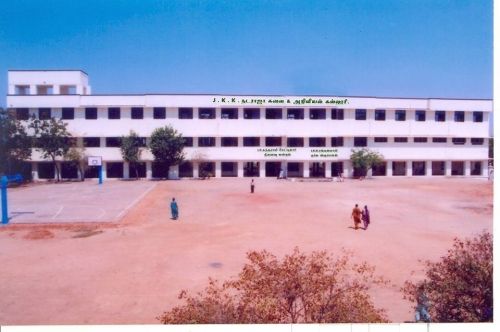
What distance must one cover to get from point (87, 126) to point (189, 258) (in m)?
30.3

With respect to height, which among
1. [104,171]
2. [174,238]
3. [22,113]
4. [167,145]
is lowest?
[174,238]

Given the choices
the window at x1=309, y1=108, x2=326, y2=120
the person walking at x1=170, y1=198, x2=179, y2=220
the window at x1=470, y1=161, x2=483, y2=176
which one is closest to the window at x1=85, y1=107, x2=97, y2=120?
the window at x1=309, y1=108, x2=326, y2=120

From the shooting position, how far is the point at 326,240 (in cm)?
1628

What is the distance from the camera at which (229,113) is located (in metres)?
41.6

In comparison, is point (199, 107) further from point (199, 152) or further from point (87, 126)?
Result: point (87, 126)

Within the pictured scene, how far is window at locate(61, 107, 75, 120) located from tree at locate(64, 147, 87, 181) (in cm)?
344

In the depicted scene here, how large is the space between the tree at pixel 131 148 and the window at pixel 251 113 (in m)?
10.9

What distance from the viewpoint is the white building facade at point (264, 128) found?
4022cm

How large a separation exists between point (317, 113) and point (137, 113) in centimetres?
1805

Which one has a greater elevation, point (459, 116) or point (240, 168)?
point (459, 116)

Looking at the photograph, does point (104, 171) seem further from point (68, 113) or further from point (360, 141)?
point (360, 141)

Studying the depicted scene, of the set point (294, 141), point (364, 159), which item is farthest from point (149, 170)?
point (364, 159)

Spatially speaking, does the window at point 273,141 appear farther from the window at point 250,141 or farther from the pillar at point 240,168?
the pillar at point 240,168

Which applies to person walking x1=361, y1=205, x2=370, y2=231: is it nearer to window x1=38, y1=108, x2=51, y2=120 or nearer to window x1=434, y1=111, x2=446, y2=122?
window x1=434, y1=111, x2=446, y2=122
